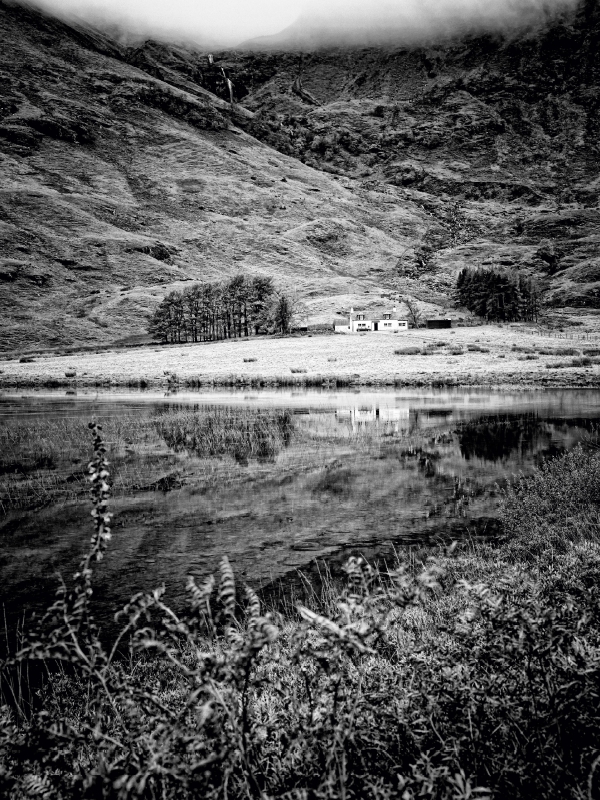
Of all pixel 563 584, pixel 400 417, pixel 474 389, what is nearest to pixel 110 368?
pixel 474 389

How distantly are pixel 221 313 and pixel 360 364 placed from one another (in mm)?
75337

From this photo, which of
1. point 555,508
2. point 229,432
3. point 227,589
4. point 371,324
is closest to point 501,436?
point 229,432

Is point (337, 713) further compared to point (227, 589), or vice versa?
point (337, 713)

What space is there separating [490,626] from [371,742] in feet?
3.82

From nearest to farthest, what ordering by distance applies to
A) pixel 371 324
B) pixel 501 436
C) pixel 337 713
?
1. pixel 337 713
2. pixel 501 436
3. pixel 371 324

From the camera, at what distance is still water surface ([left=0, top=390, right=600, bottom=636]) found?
10.5m

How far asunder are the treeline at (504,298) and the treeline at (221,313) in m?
55.3

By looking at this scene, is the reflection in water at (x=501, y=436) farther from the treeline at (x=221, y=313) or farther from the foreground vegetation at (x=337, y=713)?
the treeline at (x=221, y=313)

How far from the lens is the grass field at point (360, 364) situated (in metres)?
65.1

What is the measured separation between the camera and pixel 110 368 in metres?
86.4

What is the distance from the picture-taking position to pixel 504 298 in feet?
492

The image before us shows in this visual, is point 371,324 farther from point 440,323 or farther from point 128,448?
point 128,448

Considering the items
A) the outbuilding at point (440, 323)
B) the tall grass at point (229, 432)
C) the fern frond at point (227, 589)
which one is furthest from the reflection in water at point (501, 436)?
the outbuilding at point (440, 323)

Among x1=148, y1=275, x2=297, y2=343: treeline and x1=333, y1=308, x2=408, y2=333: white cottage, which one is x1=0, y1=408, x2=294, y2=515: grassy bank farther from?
x1=333, y1=308, x2=408, y2=333: white cottage
